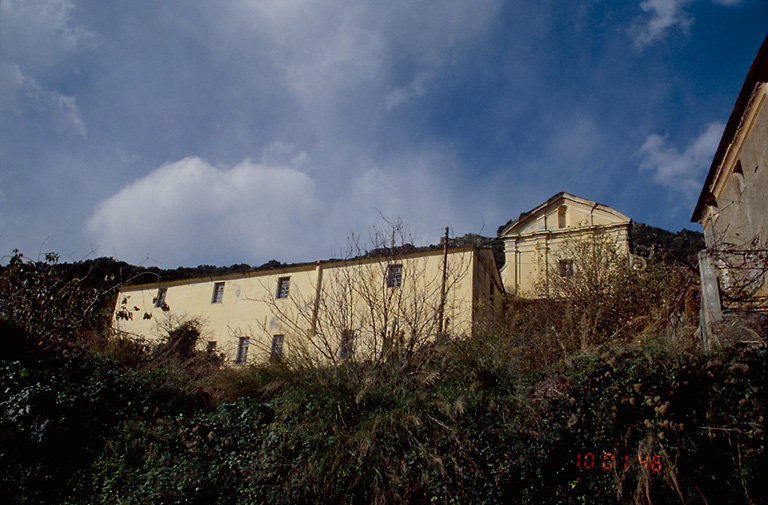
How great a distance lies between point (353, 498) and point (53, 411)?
5831mm

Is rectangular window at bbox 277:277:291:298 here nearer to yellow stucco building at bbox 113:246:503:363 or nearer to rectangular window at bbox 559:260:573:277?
yellow stucco building at bbox 113:246:503:363

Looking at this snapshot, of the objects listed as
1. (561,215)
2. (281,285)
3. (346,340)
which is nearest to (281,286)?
(281,285)

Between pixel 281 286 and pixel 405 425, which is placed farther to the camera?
pixel 281 286

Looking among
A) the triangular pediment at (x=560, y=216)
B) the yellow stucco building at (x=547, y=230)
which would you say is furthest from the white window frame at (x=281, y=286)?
the triangular pediment at (x=560, y=216)

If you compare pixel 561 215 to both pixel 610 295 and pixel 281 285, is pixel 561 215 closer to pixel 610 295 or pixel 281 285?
pixel 610 295

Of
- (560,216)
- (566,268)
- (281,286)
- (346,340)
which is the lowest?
(346,340)

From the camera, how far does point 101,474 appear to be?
7.74 m

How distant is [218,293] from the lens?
2656 cm

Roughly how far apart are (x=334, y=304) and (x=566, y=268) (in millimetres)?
8788

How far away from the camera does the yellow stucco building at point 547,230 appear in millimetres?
25125
